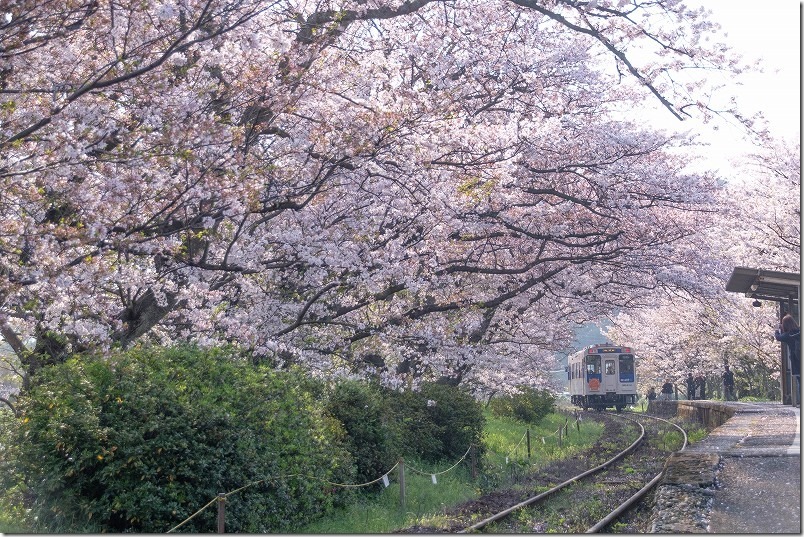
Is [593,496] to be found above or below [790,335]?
below

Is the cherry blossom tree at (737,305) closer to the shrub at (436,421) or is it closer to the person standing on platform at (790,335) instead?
the person standing on platform at (790,335)

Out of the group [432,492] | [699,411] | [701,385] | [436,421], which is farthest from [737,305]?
[701,385]

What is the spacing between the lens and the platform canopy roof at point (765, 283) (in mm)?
14695

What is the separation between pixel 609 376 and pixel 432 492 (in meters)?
29.2

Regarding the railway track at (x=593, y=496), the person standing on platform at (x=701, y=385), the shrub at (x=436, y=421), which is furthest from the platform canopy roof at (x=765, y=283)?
the person standing on platform at (x=701, y=385)

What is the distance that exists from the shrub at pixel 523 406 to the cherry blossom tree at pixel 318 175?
12927 mm

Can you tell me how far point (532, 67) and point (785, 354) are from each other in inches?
360

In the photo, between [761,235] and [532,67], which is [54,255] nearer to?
[532,67]

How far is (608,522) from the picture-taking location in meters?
9.93

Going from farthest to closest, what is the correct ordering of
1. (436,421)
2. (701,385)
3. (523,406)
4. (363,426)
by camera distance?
(701,385) → (523,406) → (436,421) → (363,426)

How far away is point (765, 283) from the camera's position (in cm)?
1519

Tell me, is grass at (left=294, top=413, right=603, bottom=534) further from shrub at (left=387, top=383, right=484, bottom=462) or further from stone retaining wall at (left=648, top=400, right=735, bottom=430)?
stone retaining wall at (left=648, top=400, right=735, bottom=430)

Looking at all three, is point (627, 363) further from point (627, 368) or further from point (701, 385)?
point (701, 385)

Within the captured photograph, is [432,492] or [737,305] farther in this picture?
[737,305]
